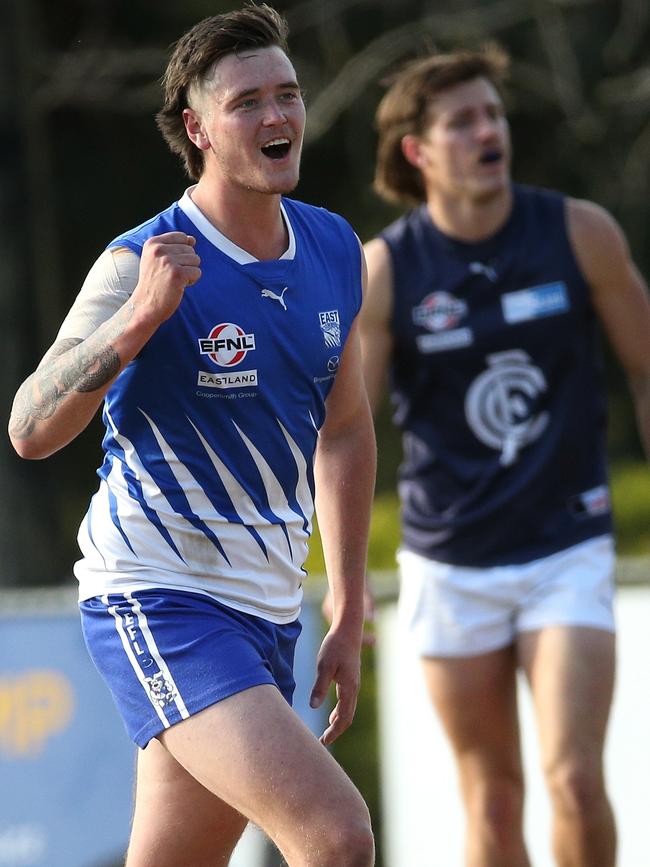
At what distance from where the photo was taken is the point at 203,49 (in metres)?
3.70

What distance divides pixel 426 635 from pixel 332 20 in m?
6.77

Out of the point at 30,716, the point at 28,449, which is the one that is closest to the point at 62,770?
the point at 30,716

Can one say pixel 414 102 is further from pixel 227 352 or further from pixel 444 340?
pixel 227 352

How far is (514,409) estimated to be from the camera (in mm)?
5211

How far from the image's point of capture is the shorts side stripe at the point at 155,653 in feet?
11.4

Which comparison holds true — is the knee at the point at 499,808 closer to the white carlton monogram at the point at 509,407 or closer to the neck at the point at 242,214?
the white carlton monogram at the point at 509,407

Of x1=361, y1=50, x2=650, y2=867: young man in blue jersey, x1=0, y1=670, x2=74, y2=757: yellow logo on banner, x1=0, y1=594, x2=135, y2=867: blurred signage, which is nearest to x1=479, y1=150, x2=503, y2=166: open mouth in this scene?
x1=361, y1=50, x2=650, y2=867: young man in blue jersey

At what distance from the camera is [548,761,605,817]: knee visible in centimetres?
484

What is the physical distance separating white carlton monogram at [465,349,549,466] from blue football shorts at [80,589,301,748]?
172 centimetres

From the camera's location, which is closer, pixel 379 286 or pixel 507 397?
pixel 507 397

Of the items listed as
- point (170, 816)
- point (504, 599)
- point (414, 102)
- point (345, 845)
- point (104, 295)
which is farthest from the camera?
point (414, 102)

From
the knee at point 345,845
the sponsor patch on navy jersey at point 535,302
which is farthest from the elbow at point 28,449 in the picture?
the sponsor patch on navy jersey at point 535,302

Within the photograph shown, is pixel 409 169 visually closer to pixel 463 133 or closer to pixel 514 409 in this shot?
pixel 463 133

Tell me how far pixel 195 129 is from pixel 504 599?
2.06 metres
